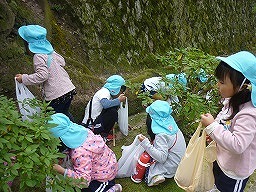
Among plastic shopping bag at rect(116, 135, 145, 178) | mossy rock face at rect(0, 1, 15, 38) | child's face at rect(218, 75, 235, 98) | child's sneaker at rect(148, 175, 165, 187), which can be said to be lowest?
child's sneaker at rect(148, 175, 165, 187)

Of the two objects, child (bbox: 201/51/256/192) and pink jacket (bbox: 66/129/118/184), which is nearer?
child (bbox: 201/51/256/192)

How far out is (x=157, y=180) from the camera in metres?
3.81

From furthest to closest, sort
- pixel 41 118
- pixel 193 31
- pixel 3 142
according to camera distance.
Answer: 1. pixel 193 31
2. pixel 41 118
3. pixel 3 142

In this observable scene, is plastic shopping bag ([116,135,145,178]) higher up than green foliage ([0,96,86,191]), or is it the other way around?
green foliage ([0,96,86,191])

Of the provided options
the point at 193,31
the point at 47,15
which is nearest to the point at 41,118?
the point at 47,15

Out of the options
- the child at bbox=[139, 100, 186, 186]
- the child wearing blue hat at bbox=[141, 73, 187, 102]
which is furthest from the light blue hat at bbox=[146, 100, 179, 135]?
the child wearing blue hat at bbox=[141, 73, 187, 102]

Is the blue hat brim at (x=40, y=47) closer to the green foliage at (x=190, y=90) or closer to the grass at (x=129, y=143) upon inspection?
the green foliage at (x=190, y=90)

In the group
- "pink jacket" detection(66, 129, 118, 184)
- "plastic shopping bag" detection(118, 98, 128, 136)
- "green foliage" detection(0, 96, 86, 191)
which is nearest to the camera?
"green foliage" detection(0, 96, 86, 191)

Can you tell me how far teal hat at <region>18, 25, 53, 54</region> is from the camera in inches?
148

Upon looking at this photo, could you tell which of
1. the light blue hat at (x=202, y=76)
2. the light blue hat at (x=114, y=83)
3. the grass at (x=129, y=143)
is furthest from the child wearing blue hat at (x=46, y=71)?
the light blue hat at (x=202, y=76)

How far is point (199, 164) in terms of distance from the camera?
295 cm

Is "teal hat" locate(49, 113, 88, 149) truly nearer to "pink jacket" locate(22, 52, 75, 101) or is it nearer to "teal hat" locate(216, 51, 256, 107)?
"pink jacket" locate(22, 52, 75, 101)

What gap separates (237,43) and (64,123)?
11256 millimetres

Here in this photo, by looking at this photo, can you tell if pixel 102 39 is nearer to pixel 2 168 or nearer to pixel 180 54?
pixel 180 54
